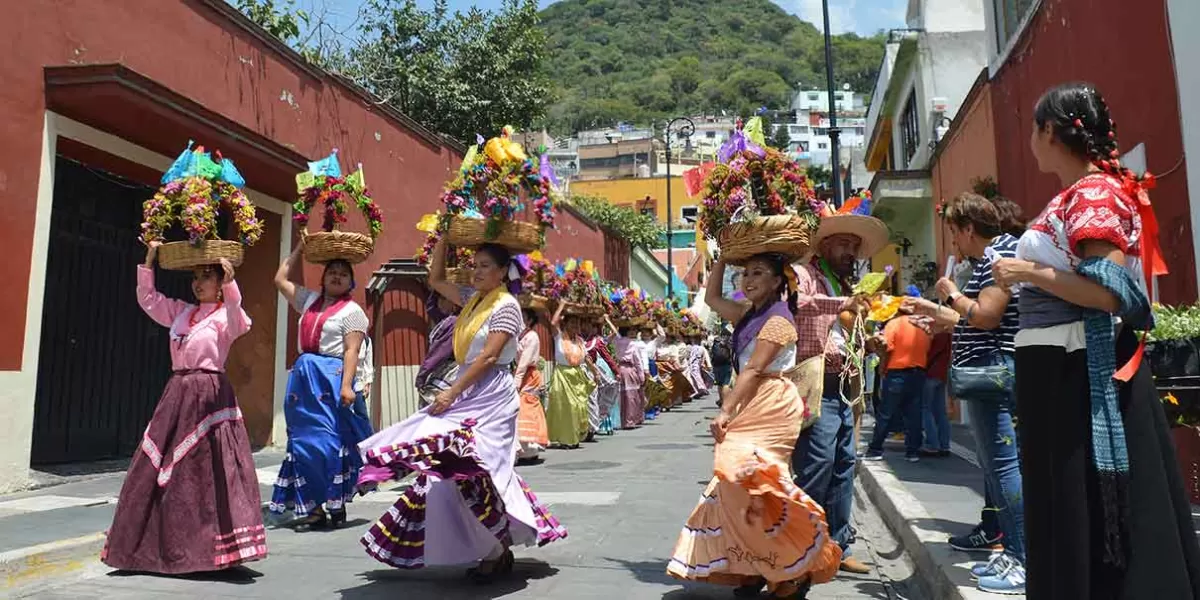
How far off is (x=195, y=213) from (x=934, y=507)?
5382mm

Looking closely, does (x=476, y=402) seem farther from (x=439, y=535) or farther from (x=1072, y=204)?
(x=1072, y=204)

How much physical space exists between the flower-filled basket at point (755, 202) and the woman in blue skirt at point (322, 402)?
289cm

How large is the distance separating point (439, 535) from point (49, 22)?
6.37 metres

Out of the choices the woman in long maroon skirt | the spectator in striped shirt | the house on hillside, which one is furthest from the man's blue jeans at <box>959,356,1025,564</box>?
the house on hillside

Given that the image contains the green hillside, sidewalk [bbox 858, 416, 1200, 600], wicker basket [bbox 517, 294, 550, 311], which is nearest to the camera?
sidewalk [bbox 858, 416, 1200, 600]

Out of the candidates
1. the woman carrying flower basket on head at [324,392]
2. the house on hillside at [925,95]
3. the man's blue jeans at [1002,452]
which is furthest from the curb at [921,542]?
the house on hillside at [925,95]

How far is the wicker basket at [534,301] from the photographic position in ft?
39.0

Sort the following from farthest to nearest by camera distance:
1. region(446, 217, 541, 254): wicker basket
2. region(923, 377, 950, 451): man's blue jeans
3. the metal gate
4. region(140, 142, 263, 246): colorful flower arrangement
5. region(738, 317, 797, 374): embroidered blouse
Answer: region(923, 377, 950, 451): man's blue jeans → the metal gate → region(140, 142, 263, 246): colorful flower arrangement → region(446, 217, 541, 254): wicker basket → region(738, 317, 797, 374): embroidered blouse

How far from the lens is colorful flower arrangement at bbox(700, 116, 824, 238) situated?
175 inches

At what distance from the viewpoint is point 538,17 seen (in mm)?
22594

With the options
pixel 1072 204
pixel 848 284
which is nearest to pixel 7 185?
pixel 848 284

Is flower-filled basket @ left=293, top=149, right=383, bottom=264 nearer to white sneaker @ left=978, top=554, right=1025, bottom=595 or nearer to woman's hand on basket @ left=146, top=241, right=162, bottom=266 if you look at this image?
woman's hand on basket @ left=146, top=241, right=162, bottom=266

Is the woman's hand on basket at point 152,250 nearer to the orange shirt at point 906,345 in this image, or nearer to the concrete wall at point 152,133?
the concrete wall at point 152,133

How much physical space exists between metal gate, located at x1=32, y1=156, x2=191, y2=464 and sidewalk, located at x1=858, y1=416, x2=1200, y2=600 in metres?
8.02
